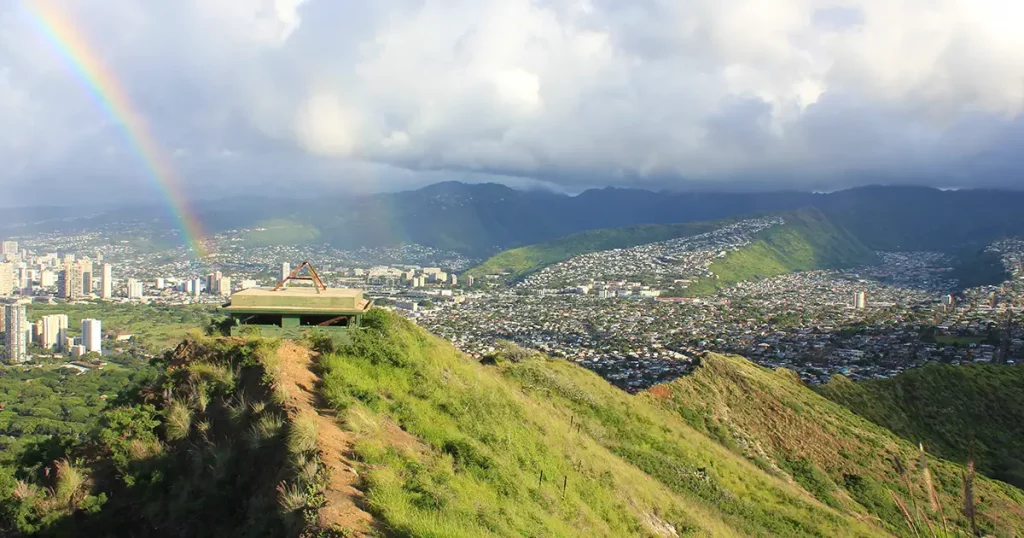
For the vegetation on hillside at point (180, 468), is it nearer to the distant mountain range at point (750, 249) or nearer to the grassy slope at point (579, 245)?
the distant mountain range at point (750, 249)

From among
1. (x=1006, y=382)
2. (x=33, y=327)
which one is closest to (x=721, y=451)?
(x=1006, y=382)

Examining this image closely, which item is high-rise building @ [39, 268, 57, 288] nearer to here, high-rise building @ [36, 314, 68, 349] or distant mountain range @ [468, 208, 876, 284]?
high-rise building @ [36, 314, 68, 349]

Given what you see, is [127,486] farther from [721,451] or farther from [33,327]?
[33,327]

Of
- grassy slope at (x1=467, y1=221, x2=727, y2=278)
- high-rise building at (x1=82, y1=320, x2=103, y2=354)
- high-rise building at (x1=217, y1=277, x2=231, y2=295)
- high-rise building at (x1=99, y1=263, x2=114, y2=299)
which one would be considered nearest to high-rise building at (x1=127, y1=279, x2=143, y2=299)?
high-rise building at (x1=99, y1=263, x2=114, y2=299)

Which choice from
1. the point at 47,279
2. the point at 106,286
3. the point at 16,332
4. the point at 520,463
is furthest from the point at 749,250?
the point at 520,463

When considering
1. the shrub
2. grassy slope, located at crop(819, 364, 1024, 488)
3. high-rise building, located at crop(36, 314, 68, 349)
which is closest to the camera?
the shrub

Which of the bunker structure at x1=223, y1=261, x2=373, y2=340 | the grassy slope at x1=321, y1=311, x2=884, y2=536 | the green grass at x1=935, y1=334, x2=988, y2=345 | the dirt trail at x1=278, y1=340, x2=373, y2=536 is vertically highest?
the bunker structure at x1=223, y1=261, x2=373, y2=340

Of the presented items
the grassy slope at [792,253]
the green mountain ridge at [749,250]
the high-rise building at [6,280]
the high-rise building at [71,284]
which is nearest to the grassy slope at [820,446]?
the grassy slope at [792,253]
